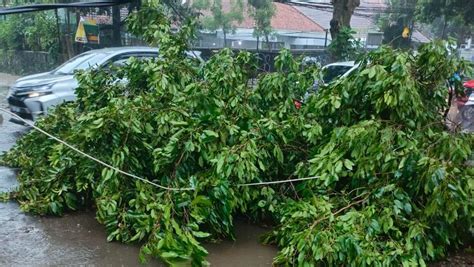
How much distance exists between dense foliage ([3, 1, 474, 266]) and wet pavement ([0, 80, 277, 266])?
138mm

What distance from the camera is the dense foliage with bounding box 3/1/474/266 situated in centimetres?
394

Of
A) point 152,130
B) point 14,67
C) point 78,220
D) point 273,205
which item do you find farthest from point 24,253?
point 14,67

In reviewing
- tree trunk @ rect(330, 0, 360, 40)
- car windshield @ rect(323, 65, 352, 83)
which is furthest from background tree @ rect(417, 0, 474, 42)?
car windshield @ rect(323, 65, 352, 83)

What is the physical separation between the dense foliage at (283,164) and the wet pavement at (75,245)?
0.45 feet

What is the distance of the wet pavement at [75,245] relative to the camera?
4168 mm

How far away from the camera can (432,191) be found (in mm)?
3947

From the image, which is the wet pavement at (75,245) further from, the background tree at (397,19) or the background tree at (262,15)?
the background tree at (262,15)

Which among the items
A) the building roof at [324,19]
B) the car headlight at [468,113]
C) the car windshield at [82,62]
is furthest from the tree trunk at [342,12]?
the building roof at [324,19]

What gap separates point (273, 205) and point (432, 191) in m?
1.53

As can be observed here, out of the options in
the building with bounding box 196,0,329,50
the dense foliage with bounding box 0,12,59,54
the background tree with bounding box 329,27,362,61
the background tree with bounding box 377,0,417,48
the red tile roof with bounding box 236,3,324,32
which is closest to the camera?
the background tree with bounding box 329,27,362,61

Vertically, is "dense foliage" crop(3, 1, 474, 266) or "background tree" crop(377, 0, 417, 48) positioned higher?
"background tree" crop(377, 0, 417, 48)

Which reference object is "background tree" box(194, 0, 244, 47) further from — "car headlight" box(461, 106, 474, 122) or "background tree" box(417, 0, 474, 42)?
"car headlight" box(461, 106, 474, 122)

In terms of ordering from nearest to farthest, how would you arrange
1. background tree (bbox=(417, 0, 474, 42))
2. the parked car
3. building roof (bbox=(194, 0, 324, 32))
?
the parked car, background tree (bbox=(417, 0, 474, 42)), building roof (bbox=(194, 0, 324, 32))

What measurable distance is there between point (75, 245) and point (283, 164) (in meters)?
2.21
